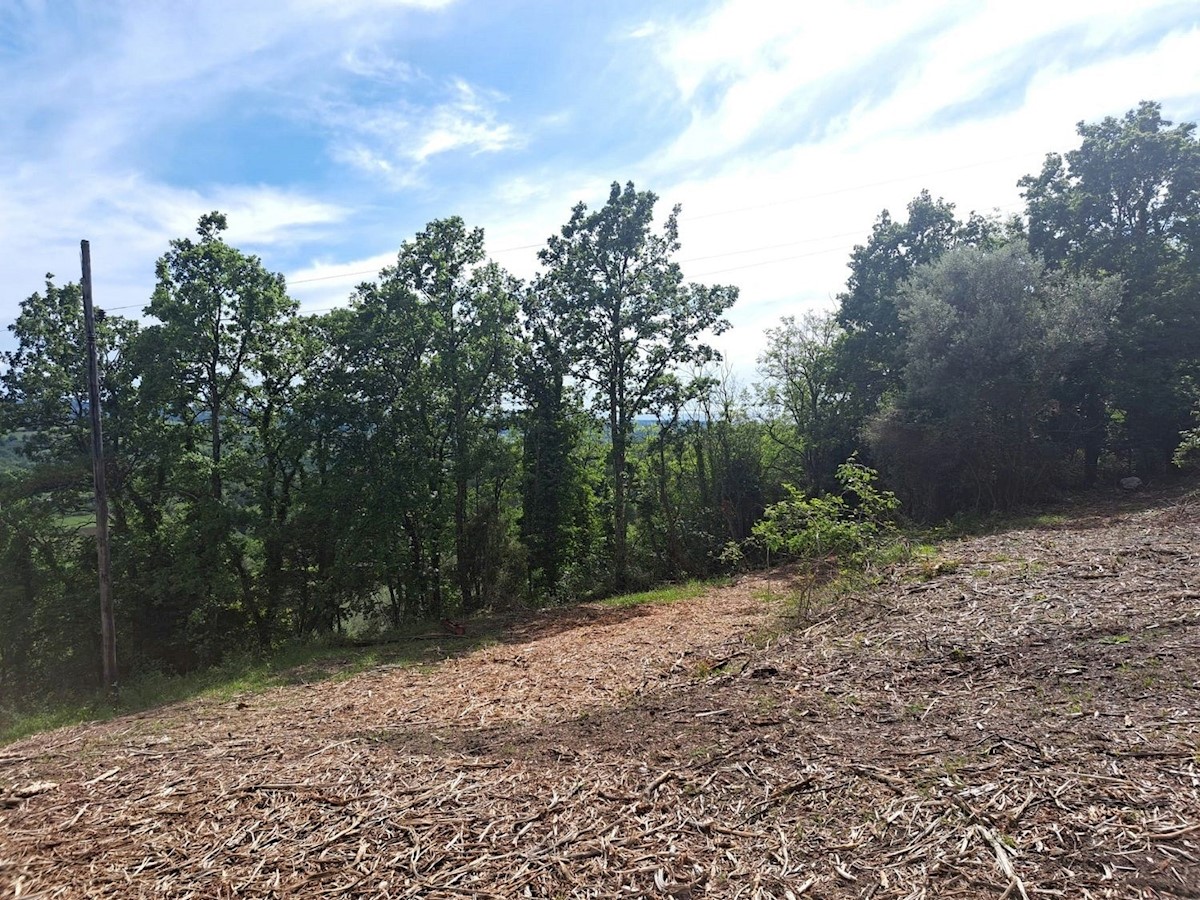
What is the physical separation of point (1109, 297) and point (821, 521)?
11.6 metres

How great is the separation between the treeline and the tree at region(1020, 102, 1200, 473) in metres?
0.06

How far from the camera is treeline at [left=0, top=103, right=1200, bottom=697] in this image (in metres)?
14.2

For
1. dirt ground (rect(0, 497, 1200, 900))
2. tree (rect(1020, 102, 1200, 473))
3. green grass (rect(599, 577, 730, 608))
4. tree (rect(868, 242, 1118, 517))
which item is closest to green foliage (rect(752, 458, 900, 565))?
dirt ground (rect(0, 497, 1200, 900))

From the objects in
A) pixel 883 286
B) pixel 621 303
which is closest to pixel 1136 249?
pixel 883 286

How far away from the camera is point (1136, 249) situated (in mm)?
16500

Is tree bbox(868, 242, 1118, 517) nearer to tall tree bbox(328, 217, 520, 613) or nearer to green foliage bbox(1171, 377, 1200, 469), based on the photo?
green foliage bbox(1171, 377, 1200, 469)

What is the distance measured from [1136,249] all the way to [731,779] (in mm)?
19378

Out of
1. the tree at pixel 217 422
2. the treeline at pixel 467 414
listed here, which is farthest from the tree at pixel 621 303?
the tree at pixel 217 422

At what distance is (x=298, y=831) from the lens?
3289 millimetres

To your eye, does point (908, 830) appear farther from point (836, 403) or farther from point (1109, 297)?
point (836, 403)

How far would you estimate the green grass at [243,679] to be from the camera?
8359 millimetres

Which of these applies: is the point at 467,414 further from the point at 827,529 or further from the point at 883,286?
the point at 883,286

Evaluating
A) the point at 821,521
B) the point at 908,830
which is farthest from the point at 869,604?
the point at 908,830

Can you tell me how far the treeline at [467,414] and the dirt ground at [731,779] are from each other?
9.03m
